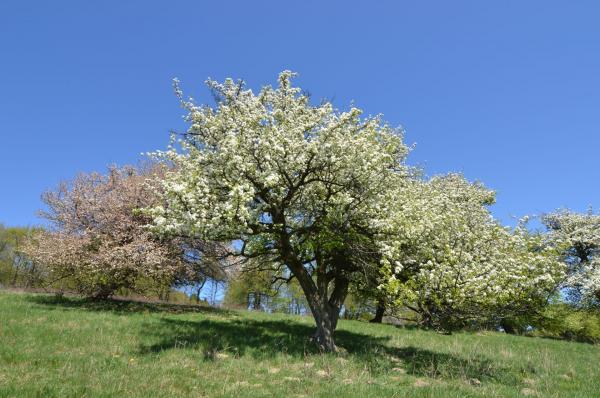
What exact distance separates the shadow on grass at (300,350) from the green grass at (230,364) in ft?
0.17

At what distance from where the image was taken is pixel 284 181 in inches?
672

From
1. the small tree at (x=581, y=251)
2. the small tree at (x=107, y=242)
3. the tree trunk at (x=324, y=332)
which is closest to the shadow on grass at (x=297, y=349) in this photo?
the tree trunk at (x=324, y=332)

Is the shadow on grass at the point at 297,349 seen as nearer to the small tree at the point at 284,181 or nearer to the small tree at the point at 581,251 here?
the small tree at the point at 284,181

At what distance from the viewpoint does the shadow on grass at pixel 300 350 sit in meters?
15.2

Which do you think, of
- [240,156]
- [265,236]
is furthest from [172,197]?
[265,236]

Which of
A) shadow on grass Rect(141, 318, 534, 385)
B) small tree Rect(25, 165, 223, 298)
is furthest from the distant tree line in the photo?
small tree Rect(25, 165, 223, 298)

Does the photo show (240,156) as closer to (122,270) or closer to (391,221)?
(391,221)

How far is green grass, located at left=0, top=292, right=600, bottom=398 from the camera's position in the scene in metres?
11.1

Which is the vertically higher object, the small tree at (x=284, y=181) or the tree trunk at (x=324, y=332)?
the small tree at (x=284, y=181)

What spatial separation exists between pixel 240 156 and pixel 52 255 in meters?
18.9

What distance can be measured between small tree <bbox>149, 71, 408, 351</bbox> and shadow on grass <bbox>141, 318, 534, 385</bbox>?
1.78 metres

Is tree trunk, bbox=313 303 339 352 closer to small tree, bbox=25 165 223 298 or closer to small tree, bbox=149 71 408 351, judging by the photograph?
small tree, bbox=149 71 408 351

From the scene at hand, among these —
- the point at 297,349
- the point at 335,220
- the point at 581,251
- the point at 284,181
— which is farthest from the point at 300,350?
the point at 581,251

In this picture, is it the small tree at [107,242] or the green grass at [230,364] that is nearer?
the green grass at [230,364]
